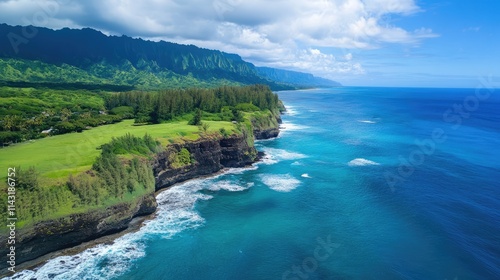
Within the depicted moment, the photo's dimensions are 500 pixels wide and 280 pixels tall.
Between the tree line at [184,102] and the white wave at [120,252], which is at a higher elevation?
the tree line at [184,102]

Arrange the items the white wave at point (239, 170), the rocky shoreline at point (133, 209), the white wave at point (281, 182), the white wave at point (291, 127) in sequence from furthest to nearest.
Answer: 1. the white wave at point (291, 127)
2. the white wave at point (239, 170)
3. the white wave at point (281, 182)
4. the rocky shoreline at point (133, 209)

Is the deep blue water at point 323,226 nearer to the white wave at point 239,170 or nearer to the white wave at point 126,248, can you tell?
the white wave at point 126,248

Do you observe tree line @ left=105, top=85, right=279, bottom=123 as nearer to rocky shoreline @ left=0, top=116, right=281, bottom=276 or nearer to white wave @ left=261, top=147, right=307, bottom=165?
white wave @ left=261, top=147, right=307, bottom=165

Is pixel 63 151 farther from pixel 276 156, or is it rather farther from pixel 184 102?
pixel 184 102

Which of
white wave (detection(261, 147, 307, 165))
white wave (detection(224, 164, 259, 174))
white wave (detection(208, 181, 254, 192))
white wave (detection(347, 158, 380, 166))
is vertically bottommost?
white wave (detection(208, 181, 254, 192))

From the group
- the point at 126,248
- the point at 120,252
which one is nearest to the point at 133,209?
the point at 126,248

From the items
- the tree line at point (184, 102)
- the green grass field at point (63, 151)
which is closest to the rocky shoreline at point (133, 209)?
the green grass field at point (63, 151)

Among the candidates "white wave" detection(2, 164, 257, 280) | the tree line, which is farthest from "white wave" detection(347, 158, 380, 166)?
the tree line
